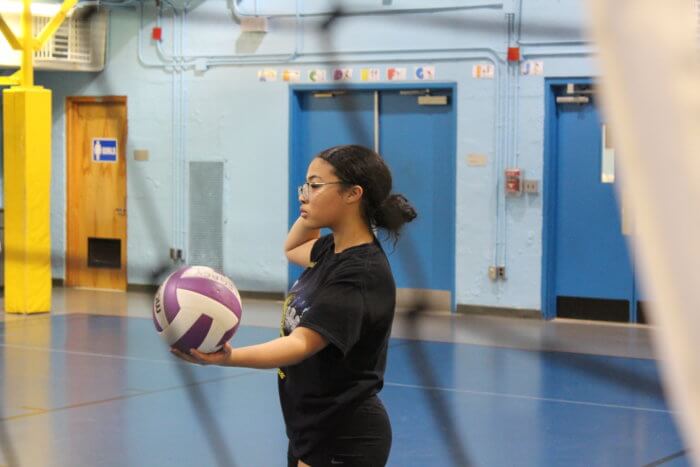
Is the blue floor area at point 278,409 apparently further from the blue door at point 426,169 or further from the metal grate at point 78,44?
the metal grate at point 78,44

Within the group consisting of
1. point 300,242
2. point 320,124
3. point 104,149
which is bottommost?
point 300,242

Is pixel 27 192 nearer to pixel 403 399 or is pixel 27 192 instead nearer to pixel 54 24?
pixel 54 24

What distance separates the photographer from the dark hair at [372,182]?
2281 mm

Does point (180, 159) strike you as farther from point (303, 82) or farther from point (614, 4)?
point (614, 4)

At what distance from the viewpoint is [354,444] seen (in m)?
2.24

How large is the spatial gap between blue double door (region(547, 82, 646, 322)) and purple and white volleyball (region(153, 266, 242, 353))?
6147 millimetres

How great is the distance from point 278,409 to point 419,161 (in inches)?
147

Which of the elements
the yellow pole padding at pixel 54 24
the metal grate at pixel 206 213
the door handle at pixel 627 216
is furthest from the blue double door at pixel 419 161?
the door handle at pixel 627 216

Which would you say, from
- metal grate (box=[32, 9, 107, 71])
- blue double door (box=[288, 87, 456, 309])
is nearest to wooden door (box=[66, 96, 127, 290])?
metal grate (box=[32, 9, 107, 71])

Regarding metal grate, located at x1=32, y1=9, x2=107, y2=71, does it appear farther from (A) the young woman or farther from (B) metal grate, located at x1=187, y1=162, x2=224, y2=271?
(A) the young woman

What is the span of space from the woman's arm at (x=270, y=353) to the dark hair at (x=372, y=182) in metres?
0.34

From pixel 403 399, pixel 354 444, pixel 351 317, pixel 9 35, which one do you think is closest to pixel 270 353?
pixel 351 317

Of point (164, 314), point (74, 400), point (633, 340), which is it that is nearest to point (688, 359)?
point (164, 314)

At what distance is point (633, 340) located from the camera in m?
7.37
